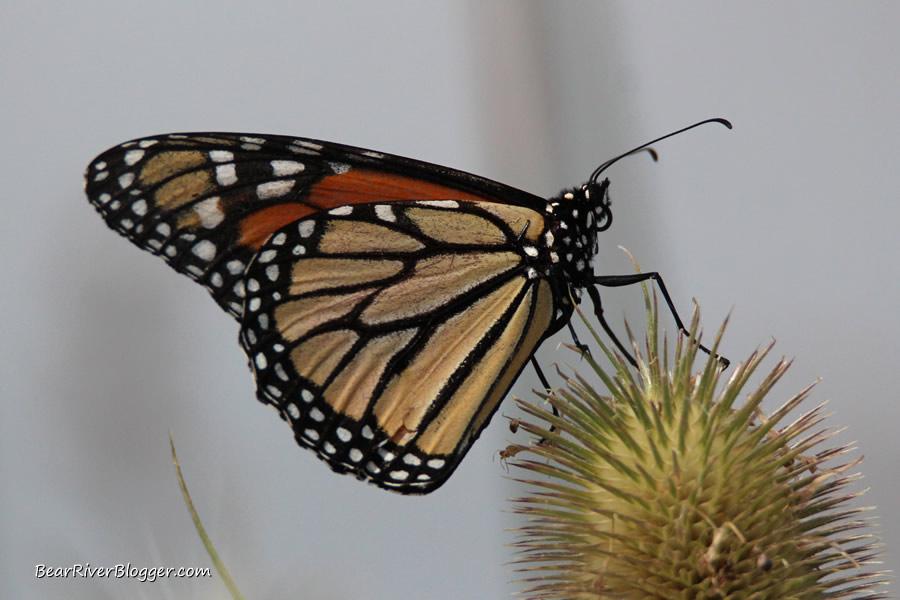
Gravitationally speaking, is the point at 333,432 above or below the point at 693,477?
below

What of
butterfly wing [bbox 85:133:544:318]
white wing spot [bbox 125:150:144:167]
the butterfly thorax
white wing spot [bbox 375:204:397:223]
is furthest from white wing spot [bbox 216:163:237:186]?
the butterfly thorax

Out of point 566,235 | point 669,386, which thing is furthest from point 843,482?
point 566,235

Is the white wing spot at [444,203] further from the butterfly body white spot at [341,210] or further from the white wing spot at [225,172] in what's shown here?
the white wing spot at [225,172]

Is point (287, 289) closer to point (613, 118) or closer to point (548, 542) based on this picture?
point (548, 542)

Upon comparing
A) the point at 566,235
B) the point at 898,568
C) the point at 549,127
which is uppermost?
the point at 549,127

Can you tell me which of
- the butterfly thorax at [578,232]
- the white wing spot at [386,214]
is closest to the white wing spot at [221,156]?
the white wing spot at [386,214]

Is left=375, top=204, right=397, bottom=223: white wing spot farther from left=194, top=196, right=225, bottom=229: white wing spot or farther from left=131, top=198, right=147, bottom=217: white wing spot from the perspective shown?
left=131, top=198, right=147, bottom=217: white wing spot

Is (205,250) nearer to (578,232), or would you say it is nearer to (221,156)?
(221,156)
